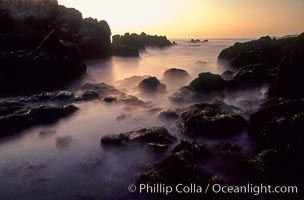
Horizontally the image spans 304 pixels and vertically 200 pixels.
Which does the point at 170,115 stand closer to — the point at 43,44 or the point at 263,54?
the point at 43,44

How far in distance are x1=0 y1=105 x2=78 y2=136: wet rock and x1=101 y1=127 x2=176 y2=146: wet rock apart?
6.28 metres

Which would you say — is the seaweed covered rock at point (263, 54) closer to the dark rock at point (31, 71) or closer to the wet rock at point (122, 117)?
the wet rock at point (122, 117)

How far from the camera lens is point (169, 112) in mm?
22453

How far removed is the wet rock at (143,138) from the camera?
1658cm

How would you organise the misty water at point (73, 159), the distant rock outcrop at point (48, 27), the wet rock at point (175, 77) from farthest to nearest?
the distant rock outcrop at point (48, 27) → the wet rock at point (175, 77) → the misty water at point (73, 159)

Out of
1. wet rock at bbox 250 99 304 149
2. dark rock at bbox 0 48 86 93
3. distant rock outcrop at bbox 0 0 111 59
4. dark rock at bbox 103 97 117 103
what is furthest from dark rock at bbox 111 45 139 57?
wet rock at bbox 250 99 304 149

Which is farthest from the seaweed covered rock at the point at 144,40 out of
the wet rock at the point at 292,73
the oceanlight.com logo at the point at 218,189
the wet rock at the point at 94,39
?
the oceanlight.com logo at the point at 218,189

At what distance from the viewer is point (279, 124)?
1516cm

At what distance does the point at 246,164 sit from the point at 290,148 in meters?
2.14

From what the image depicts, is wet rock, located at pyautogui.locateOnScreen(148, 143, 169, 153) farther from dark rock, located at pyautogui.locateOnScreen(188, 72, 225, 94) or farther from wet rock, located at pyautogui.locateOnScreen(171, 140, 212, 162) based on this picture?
dark rock, located at pyautogui.locateOnScreen(188, 72, 225, 94)

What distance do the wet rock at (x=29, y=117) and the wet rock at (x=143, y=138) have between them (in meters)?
6.28

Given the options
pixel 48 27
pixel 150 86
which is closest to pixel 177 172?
pixel 150 86

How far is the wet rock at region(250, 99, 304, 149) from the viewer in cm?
1408

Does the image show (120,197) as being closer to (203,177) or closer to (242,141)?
(203,177)
